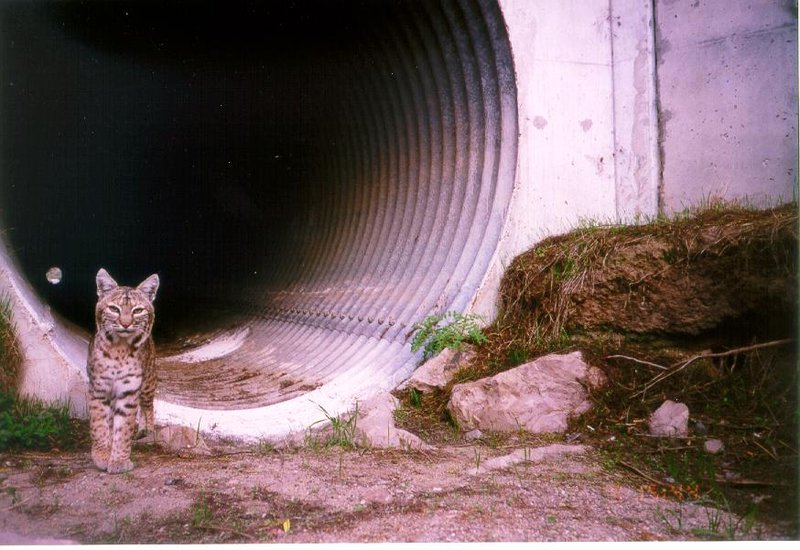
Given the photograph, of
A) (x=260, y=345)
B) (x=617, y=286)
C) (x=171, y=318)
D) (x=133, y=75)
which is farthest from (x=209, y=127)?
(x=617, y=286)

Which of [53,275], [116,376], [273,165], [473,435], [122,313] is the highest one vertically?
[273,165]

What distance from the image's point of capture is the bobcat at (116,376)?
3.56m

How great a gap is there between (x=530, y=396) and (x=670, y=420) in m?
0.79

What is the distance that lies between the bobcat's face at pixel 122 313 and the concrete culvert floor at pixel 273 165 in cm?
95

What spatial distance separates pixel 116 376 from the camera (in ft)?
11.8

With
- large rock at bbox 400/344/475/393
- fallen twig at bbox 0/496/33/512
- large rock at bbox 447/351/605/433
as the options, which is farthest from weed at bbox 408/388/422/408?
fallen twig at bbox 0/496/33/512

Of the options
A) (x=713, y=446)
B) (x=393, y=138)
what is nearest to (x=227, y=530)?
(x=713, y=446)

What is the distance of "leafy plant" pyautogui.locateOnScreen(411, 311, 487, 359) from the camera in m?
4.79

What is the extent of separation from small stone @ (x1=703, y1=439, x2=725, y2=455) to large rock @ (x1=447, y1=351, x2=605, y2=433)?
741 millimetres

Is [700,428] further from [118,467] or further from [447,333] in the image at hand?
[118,467]

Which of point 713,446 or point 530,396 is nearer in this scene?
point 713,446

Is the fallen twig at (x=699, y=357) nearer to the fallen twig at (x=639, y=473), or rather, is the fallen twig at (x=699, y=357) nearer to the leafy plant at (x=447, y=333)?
the fallen twig at (x=639, y=473)

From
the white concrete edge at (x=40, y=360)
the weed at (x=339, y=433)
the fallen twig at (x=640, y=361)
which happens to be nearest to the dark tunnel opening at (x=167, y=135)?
the white concrete edge at (x=40, y=360)

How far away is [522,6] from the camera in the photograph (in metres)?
5.30
